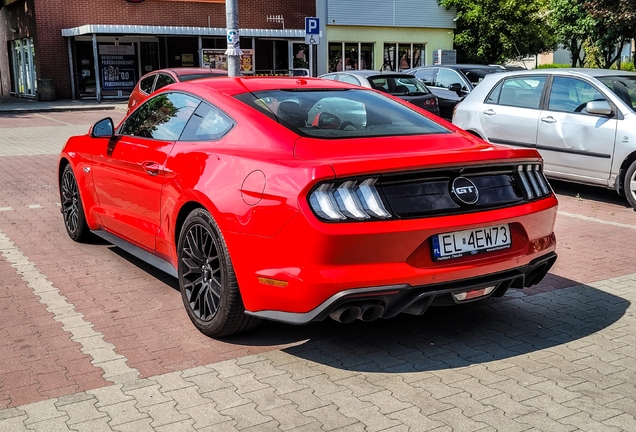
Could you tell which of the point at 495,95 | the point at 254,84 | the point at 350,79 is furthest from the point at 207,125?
the point at 350,79

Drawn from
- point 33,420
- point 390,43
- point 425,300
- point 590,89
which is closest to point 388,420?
point 425,300

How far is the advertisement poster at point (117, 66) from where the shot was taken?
3170 cm

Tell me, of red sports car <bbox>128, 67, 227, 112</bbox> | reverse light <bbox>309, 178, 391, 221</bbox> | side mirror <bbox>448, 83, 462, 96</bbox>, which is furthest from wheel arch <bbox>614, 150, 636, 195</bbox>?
side mirror <bbox>448, 83, 462, 96</bbox>

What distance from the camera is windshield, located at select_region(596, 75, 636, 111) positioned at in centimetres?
898

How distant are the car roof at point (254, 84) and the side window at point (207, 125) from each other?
169mm

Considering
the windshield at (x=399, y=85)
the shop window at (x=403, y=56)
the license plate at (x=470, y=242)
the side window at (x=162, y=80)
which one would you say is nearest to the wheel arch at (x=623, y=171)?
the license plate at (x=470, y=242)

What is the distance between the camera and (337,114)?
4816mm

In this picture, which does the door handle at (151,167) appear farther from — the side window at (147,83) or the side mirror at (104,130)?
the side window at (147,83)

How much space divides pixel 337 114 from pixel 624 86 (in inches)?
224

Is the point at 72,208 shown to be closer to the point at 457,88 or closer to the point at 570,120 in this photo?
the point at 570,120

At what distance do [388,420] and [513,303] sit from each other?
6.85ft

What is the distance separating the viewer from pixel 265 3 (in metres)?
34.0

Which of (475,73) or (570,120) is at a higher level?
(475,73)

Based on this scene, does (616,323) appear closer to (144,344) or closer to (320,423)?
(320,423)
